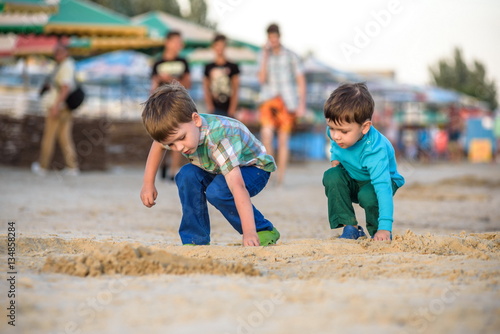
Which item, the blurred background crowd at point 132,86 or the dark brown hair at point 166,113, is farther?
the blurred background crowd at point 132,86

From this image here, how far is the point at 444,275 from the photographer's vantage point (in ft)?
8.73

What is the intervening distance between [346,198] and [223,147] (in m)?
0.97

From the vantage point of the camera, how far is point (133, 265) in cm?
272

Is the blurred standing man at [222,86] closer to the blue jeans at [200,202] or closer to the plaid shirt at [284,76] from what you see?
the plaid shirt at [284,76]

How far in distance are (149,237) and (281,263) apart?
1451mm

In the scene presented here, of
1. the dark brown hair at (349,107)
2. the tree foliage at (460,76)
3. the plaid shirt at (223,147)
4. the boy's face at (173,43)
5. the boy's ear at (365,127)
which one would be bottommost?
the plaid shirt at (223,147)

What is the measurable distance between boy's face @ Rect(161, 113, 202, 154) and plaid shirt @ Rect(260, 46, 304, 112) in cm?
540

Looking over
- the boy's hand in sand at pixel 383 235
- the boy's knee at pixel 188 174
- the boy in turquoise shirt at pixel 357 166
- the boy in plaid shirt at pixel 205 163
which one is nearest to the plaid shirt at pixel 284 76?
the boy in turquoise shirt at pixel 357 166

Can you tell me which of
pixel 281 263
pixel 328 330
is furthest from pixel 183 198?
pixel 328 330

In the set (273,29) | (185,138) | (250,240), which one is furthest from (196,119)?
(273,29)

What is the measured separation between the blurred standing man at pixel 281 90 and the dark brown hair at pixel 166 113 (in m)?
5.35

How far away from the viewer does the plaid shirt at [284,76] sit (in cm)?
878

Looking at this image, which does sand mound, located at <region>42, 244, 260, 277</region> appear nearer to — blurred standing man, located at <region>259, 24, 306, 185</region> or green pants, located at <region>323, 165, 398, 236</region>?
green pants, located at <region>323, 165, 398, 236</region>

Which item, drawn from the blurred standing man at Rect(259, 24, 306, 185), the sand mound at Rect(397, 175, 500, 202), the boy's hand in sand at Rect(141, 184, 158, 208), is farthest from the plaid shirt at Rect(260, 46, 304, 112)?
the boy's hand in sand at Rect(141, 184, 158, 208)
